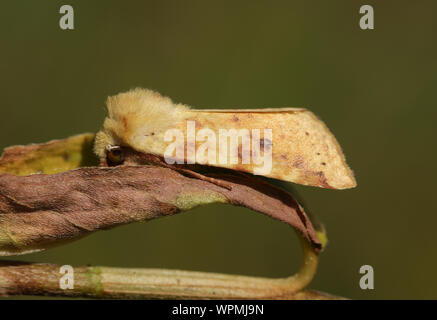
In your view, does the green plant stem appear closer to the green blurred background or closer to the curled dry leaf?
the curled dry leaf

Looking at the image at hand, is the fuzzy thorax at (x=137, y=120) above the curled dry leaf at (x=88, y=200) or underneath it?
above

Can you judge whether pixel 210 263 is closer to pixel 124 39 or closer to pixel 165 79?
pixel 165 79

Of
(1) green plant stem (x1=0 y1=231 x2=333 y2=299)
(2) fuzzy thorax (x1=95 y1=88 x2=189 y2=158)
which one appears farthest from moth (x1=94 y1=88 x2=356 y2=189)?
(1) green plant stem (x1=0 y1=231 x2=333 y2=299)

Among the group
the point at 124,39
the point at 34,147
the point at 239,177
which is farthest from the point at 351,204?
the point at 34,147

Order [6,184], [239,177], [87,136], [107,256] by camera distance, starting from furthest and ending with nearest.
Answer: [107,256]
[87,136]
[239,177]
[6,184]

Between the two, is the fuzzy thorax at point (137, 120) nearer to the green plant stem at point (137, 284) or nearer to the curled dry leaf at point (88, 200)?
the curled dry leaf at point (88, 200)

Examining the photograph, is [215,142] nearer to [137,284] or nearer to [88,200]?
[88,200]

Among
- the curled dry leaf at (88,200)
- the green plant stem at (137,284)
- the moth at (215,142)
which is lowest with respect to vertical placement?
the green plant stem at (137,284)

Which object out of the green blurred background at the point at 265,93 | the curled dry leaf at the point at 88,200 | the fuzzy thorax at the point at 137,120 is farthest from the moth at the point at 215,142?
the green blurred background at the point at 265,93
